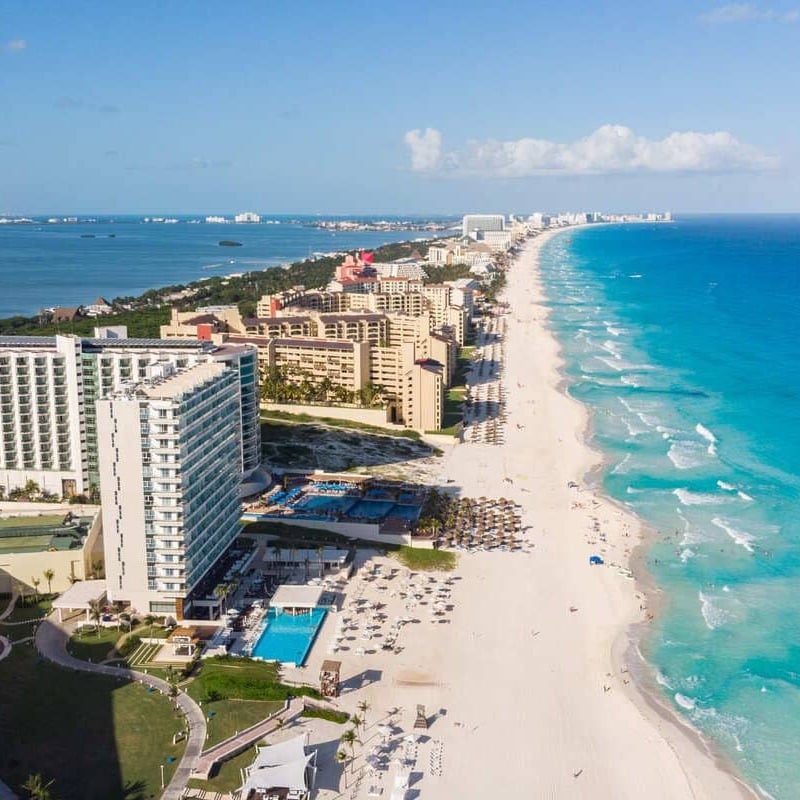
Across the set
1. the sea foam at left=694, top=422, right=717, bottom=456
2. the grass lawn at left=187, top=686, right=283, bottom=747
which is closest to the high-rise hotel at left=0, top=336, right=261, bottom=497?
the grass lawn at left=187, top=686, right=283, bottom=747

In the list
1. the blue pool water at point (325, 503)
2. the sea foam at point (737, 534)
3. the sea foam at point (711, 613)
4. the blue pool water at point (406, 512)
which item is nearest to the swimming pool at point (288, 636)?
the blue pool water at point (406, 512)

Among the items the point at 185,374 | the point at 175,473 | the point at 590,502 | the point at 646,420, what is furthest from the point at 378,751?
the point at 646,420

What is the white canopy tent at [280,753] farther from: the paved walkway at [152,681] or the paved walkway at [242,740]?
the paved walkway at [152,681]

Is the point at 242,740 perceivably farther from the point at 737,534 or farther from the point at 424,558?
the point at 737,534

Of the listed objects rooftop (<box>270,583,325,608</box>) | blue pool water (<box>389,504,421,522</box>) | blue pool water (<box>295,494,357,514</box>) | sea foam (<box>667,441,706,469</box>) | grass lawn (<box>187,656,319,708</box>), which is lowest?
grass lawn (<box>187,656,319,708</box>)

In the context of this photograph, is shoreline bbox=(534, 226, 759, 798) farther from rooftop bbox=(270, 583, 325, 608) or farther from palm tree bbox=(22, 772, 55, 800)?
palm tree bbox=(22, 772, 55, 800)

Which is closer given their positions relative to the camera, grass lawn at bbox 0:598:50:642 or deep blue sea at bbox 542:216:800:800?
deep blue sea at bbox 542:216:800:800
